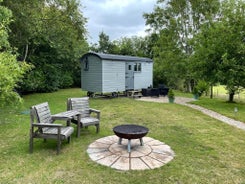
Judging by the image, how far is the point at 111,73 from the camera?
1116 cm

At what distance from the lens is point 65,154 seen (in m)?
3.78

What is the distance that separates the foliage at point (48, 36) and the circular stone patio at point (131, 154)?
676cm

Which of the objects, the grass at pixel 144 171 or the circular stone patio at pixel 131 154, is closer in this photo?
the grass at pixel 144 171

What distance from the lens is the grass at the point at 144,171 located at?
296 cm

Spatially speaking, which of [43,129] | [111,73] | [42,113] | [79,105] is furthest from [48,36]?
[43,129]

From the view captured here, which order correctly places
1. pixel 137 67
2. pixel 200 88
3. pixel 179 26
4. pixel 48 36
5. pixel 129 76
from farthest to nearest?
1. pixel 179 26
2. pixel 137 67
3. pixel 129 76
4. pixel 200 88
5. pixel 48 36

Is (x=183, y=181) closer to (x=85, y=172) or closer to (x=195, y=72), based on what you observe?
(x=85, y=172)

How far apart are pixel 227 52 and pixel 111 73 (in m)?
5.85

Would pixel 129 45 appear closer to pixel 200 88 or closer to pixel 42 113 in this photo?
pixel 200 88

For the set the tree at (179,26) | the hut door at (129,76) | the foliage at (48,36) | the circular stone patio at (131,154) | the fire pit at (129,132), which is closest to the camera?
the circular stone patio at (131,154)

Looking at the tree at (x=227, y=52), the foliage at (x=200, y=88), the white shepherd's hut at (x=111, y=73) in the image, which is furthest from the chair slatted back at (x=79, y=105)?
the foliage at (x=200, y=88)

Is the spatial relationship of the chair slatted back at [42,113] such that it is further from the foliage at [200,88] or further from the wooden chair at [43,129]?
the foliage at [200,88]

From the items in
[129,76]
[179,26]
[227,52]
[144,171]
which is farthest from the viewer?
[179,26]

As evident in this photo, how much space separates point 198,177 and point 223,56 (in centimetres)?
692
